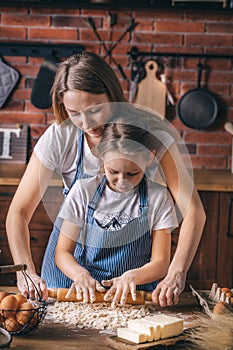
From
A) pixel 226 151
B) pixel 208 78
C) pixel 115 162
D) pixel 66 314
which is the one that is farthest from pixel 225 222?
pixel 66 314

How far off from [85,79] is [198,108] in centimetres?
181

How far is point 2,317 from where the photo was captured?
64.0 inches

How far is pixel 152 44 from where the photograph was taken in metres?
3.85

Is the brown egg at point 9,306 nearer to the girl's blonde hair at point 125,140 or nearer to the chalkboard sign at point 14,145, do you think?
the girl's blonde hair at point 125,140

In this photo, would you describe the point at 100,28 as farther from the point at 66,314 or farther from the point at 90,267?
the point at 66,314

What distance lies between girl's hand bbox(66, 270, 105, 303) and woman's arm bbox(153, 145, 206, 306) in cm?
25

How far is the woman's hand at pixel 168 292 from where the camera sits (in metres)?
1.90

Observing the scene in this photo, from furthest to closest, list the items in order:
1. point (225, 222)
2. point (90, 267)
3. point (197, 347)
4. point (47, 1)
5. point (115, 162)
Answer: point (47, 1) < point (225, 222) < point (90, 267) < point (115, 162) < point (197, 347)

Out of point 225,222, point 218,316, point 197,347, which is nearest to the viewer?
point 197,347

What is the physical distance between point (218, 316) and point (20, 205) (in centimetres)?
82

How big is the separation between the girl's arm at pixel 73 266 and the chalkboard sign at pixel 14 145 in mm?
1729

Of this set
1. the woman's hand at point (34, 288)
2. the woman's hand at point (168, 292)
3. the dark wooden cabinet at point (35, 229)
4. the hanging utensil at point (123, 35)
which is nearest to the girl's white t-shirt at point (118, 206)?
the woman's hand at point (168, 292)

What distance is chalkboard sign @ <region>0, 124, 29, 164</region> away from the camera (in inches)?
152

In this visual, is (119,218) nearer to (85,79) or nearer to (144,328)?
(85,79)
